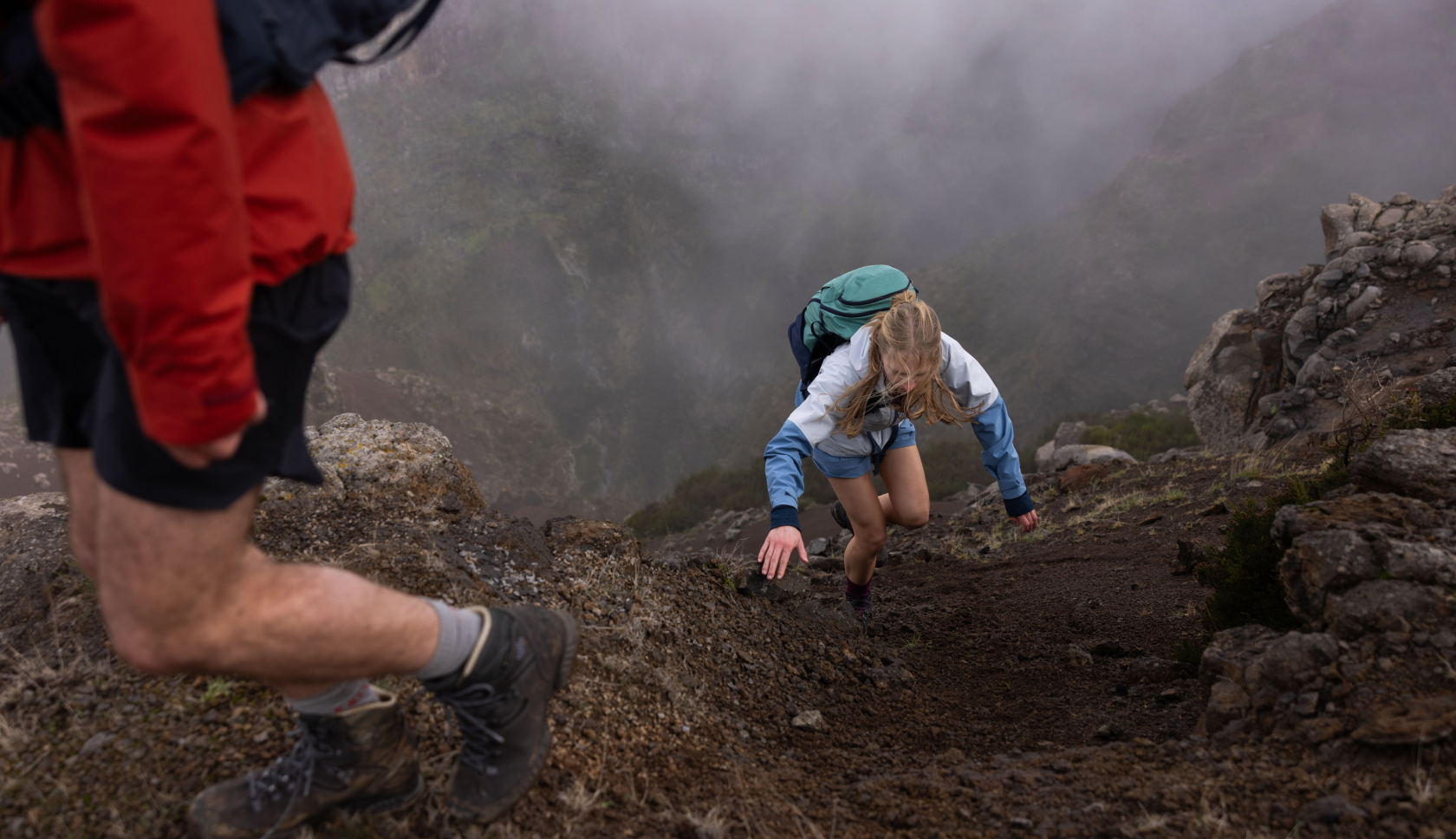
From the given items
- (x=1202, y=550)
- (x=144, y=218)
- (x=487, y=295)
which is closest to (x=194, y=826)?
(x=144, y=218)

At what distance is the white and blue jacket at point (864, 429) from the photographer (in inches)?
111

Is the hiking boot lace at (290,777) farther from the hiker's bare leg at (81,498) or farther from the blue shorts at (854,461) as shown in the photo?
the blue shorts at (854,461)

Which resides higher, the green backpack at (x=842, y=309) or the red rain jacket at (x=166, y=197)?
the green backpack at (x=842, y=309)

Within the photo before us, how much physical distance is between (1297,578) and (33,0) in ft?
10.1

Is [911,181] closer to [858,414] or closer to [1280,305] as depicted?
[1280,305]

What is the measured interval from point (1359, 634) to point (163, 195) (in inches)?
108

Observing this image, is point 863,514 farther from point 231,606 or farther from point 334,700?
point 231,606

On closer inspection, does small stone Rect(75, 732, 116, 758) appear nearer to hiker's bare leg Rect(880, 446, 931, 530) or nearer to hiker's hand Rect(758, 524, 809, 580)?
hiker's hand Rect(758, 524, 809, 580)

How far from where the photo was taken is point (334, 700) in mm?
1449

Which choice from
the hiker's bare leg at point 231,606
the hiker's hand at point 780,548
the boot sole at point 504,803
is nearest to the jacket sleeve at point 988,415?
the hiker's hand at point 780,548

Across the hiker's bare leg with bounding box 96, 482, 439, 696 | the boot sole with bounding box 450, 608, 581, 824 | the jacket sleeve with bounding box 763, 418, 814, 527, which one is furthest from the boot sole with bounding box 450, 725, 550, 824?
the jacket sleeve with bounding box 763, 418, 814, 527

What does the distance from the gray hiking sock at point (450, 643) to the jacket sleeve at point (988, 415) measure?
2.21 meters

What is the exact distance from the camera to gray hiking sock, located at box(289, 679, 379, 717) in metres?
1.43

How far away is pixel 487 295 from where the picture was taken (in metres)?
63.8
